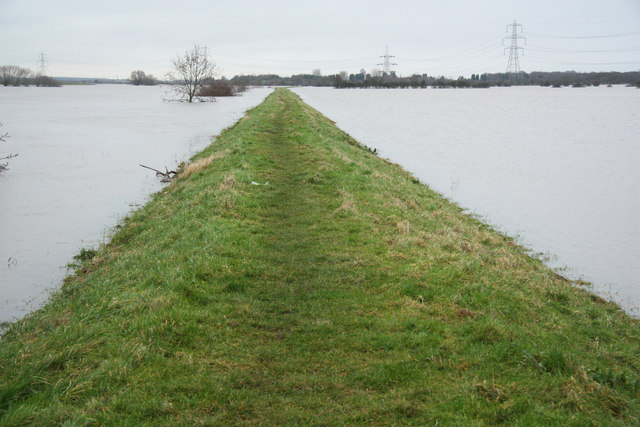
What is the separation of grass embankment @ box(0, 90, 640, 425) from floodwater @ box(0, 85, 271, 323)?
147 cm

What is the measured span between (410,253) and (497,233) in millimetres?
6754

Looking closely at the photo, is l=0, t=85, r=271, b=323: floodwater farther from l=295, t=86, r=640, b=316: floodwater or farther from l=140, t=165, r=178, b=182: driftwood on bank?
l=295, t=86, r=640, b=316: floodwater

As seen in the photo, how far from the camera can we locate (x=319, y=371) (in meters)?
6.88

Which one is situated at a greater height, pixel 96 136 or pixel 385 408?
pixel 96 136

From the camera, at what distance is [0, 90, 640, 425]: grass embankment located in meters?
5.99

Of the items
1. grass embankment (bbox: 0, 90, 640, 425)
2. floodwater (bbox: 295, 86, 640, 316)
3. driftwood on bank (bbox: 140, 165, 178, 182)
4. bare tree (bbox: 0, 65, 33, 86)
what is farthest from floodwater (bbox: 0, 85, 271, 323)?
bare tree (bbox: 0, 65, 33, 86)

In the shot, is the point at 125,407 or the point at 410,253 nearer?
the point at 125,407

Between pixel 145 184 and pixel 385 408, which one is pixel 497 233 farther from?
pixel 145 184

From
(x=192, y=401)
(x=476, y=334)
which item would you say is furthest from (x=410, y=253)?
(x=192, y=401)

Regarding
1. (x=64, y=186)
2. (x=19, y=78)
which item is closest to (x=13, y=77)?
(x=19, y=78)

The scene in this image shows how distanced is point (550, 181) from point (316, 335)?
69.8ft

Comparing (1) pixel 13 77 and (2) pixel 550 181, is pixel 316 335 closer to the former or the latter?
(2) pixel 550 181

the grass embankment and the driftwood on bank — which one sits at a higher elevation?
the driftwood on bank

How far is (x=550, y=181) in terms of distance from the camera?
2494 cm
